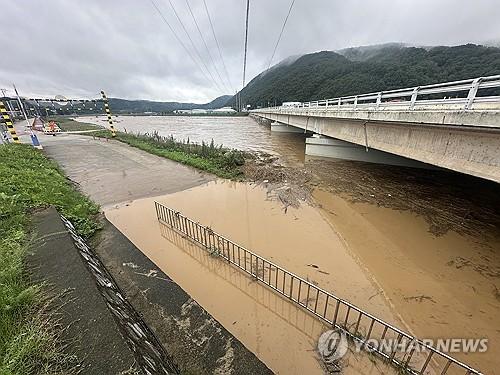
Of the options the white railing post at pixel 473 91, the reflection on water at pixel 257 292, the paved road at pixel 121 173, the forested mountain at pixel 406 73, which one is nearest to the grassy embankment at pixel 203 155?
the paved road at pixel 121 173

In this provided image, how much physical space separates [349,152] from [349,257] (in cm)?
1220

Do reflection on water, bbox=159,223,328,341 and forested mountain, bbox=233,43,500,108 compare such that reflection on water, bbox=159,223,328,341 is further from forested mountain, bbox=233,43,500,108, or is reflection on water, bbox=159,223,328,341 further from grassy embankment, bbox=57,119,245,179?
forested mountain, bbox=233,43,500,108

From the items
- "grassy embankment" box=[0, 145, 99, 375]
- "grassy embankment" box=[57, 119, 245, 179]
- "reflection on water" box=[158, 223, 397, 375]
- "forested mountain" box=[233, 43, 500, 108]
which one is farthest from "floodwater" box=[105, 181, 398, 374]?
"forested mountain" box=[233, 43, 500, 108]

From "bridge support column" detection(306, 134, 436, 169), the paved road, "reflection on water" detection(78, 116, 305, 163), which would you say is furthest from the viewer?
"reflection on water" detection(78, 116, 305, 163)

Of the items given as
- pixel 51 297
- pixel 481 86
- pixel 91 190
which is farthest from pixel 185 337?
pixel 91 190

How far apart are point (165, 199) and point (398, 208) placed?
9.52 m

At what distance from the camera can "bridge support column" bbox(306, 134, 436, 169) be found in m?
14.1

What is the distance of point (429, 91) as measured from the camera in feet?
24.7

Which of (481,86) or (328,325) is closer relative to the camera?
(328,325)

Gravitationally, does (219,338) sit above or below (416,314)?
above

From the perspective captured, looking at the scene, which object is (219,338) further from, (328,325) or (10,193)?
(10,193)

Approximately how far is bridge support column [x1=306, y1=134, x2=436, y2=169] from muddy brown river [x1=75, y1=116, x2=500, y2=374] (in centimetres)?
363

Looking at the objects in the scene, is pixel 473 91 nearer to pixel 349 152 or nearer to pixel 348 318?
pixel 348 318

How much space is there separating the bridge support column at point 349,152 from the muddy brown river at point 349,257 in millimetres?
3628
